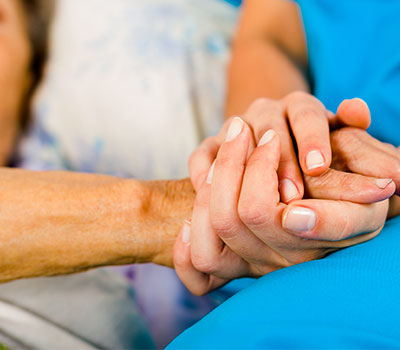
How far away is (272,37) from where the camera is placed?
1006 millimetres

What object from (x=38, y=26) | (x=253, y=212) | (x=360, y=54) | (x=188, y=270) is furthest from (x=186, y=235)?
(x=38, y=26)

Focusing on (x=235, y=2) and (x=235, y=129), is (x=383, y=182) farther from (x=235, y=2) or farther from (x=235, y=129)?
(x=235, y=2)

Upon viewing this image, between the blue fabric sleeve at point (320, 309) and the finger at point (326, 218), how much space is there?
0.13ft

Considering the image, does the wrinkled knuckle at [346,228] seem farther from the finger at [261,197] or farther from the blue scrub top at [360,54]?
the blue scrub top at [360,54]

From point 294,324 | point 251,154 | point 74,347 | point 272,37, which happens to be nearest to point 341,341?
point 294,324

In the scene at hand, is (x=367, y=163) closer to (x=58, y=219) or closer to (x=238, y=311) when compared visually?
(x=238, y=311)

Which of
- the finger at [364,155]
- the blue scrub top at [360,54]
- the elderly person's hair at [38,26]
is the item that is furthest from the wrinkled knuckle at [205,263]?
the elderly person's hair at [38,26]

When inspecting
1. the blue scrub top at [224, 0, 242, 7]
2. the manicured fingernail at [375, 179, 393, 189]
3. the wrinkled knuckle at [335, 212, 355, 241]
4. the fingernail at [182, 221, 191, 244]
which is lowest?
the fingernail at [182, 221, 191, 244]

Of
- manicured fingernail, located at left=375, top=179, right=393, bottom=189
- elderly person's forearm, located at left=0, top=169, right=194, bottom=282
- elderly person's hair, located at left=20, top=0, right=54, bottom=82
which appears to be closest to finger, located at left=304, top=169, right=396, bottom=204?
manicured fingernail, located at left=375, top=179, right=393, bottom=189

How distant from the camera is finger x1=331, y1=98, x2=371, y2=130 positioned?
23.1 inches

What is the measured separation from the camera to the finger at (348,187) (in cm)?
48

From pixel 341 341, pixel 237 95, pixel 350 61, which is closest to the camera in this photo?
pixel 341 341

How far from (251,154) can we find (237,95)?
42cm

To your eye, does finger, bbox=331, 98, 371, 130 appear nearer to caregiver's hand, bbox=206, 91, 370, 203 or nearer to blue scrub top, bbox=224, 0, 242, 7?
caregiver's hand, bbox=206, 91, 370, 203
